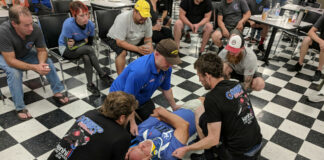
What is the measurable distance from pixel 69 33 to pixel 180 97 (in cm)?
177

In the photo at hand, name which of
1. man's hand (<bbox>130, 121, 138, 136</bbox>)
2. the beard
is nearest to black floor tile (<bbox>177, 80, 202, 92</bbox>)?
the beard

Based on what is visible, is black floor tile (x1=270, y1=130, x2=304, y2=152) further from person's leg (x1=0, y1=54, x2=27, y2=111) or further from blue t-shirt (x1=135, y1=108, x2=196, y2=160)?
person's leg (x1=0, y1=54, x2=27, y2=111)

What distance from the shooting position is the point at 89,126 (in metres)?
1.41

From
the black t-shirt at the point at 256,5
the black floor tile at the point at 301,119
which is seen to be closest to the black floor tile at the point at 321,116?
the black floor tile at the point at 301,119

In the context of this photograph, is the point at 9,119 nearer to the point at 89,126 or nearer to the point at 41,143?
the point at 41,143

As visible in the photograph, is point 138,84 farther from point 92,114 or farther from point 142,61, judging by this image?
point 92,114

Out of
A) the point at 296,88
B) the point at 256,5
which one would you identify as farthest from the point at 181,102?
the point at 256,5

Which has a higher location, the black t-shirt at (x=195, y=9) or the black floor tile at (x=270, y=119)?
the black t-shirt at (x=195, y=9)

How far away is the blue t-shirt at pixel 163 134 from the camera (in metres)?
1.86

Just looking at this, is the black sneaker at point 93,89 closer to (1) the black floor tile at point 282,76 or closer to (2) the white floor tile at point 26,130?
(2) the white floor tile at point 26,130

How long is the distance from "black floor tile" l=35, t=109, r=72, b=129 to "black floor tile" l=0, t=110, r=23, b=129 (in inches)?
8.8

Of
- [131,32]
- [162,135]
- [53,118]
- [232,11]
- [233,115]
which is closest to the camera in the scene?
[233,115]

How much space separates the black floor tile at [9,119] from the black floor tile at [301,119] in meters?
3.43

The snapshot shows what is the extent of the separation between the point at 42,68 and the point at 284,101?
3.37 m
